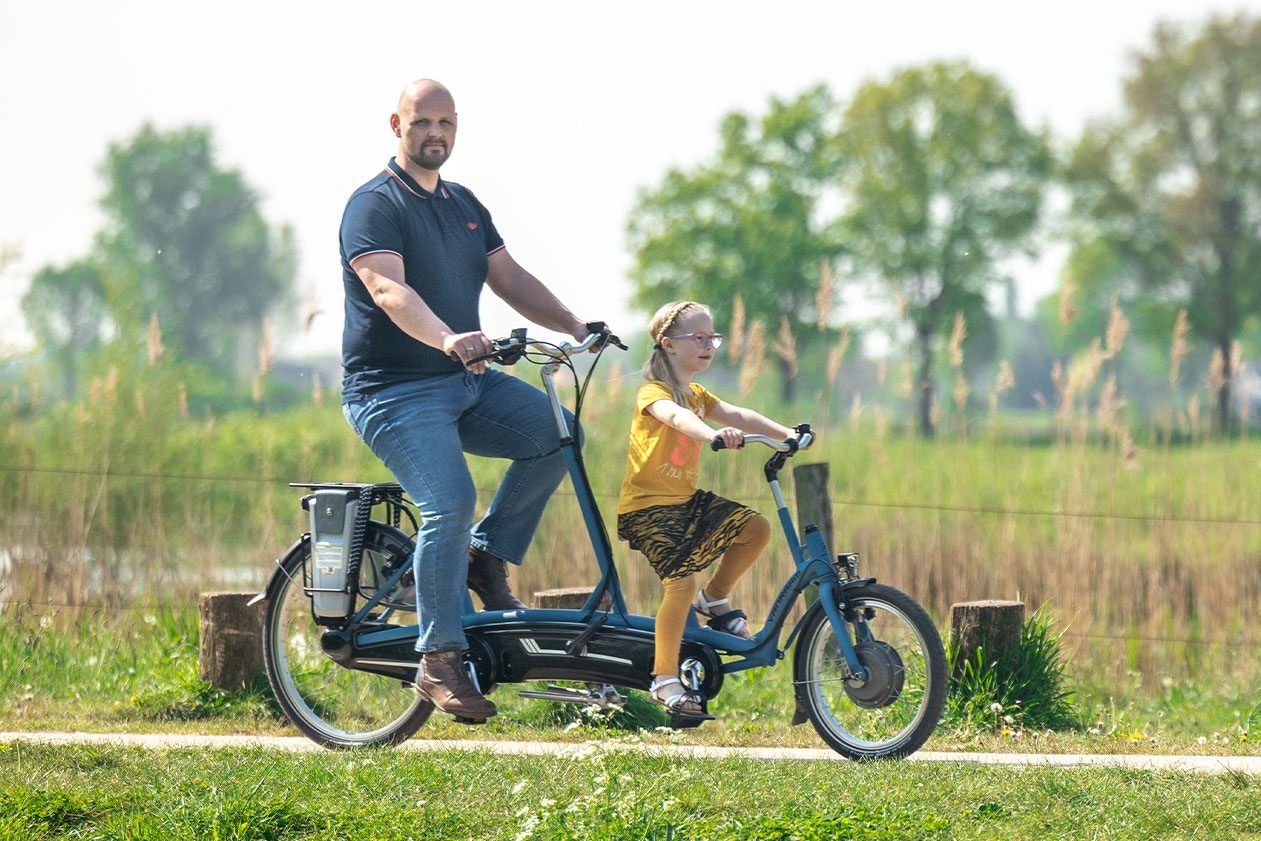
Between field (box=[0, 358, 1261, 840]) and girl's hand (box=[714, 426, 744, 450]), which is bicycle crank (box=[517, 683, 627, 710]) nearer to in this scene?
field (box=[0, 358, 1261, 840])

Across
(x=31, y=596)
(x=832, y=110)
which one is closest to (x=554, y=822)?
(x=31, y=596)

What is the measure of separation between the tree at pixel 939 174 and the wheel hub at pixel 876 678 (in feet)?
125

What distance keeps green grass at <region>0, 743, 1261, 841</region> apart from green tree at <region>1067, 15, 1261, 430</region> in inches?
1465

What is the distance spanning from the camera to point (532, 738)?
19.9ft

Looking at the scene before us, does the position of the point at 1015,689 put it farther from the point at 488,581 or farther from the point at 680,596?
the point at 488,581

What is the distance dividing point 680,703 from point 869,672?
60 centimetres

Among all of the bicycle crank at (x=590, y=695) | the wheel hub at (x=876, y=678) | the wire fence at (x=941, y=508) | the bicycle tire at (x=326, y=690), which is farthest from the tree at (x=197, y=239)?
the wheel hub at (x=876, y=678)

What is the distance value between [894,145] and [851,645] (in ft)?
129

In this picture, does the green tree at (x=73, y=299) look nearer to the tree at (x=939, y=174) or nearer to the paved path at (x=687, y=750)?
the tree at (x=939, y=174)

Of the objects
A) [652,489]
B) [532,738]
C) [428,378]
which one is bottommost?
[532,738]

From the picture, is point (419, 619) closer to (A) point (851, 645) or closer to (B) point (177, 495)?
(A) point (851, 645)

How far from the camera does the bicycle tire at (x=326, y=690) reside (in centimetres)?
565

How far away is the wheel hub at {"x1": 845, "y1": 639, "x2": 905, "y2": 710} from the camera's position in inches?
202

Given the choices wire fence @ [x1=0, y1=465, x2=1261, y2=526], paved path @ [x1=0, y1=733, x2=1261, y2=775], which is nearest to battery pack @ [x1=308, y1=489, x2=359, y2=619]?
paved path @ [x1=0, y1=733, x2=1261, y2=775]
